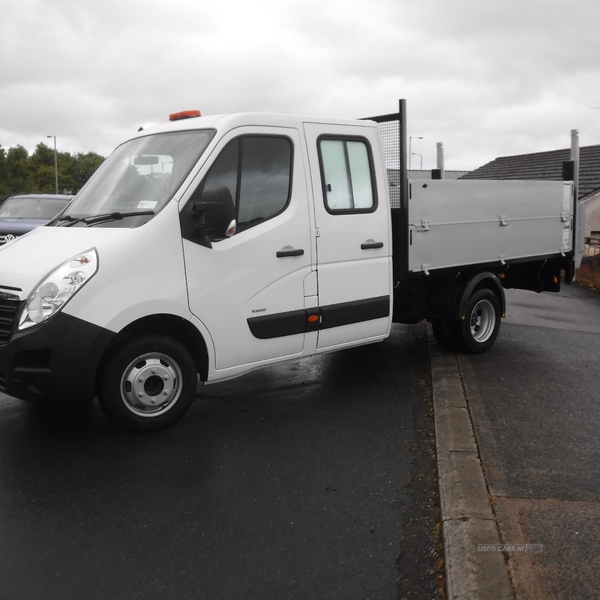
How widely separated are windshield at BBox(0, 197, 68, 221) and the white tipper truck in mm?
9616

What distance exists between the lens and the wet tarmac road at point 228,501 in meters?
3.39

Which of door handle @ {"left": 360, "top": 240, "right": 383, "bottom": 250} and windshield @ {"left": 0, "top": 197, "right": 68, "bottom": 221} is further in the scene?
windshield @ {"left": 0, "top": 197, "right": 68, "bottom": 221}

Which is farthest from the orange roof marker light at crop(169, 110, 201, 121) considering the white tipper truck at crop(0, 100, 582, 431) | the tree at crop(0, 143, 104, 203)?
the tree at crop(0, 143, 104, 203)

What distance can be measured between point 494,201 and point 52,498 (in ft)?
17.1

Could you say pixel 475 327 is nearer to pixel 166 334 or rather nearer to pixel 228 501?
pixel 166 334

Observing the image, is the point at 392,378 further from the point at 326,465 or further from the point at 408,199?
the point at 326,465

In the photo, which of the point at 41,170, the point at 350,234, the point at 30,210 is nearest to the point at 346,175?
the point at 350,234

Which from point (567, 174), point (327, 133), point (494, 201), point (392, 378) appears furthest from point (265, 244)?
point (567, 174)

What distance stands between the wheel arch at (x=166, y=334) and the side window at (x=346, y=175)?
1558 mm

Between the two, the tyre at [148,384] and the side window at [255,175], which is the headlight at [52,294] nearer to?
the tyre at [148,384]

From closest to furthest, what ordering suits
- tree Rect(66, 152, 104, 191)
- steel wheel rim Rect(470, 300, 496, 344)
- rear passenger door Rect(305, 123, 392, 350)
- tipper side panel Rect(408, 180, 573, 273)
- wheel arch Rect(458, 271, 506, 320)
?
rear passenger door Rect(305, 123, 392, 350) → tipper side panel Rect(408, 180, 573, 273) → wheel arch Rect(458, 271, 506, 320) → steel wheel rim Rect(470, 300, 496, 344) → tree Rect(66, 152, 104, 191)

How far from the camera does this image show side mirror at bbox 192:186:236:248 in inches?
199

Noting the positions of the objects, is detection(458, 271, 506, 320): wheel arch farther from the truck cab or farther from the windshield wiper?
the windshield wiper

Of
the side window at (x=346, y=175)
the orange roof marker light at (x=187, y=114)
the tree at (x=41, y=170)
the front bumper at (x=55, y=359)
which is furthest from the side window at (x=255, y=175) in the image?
the tree at (x=41, y=170)
